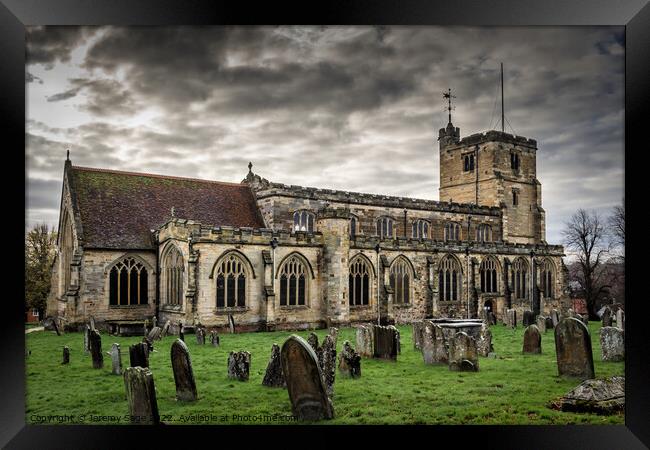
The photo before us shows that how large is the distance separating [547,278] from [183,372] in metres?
24.5

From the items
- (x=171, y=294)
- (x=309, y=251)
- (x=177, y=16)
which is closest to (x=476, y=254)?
(x=309, y=251)

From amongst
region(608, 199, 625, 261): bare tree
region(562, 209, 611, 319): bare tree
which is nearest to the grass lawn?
region(608, 199, 625, 261): bare tree

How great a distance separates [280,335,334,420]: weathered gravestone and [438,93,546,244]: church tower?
2634cm

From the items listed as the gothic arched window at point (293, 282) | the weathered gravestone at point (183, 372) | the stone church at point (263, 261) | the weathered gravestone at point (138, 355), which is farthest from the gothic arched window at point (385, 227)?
the weathered gravestone at point (183, 372)

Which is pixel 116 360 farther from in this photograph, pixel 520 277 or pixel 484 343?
pixel 520 277

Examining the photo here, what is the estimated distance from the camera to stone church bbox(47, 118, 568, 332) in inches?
779

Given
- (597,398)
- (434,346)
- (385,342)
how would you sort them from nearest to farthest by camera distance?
(597,398) < (434,346) < (385,342)

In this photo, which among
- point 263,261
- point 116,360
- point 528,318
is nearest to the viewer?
point 116,360

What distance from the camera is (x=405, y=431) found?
363 inches

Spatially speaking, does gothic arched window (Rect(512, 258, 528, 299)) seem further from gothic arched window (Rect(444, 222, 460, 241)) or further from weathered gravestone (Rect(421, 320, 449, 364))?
weathered gravestone (Rect(421, 320, 449, 364))

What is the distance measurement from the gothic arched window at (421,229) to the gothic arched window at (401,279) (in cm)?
627

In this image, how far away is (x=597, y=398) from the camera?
30.5ft

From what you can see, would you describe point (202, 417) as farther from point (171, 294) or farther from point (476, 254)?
point (476, 254)

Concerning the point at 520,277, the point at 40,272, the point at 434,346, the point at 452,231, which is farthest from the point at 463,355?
the point at 452,231
